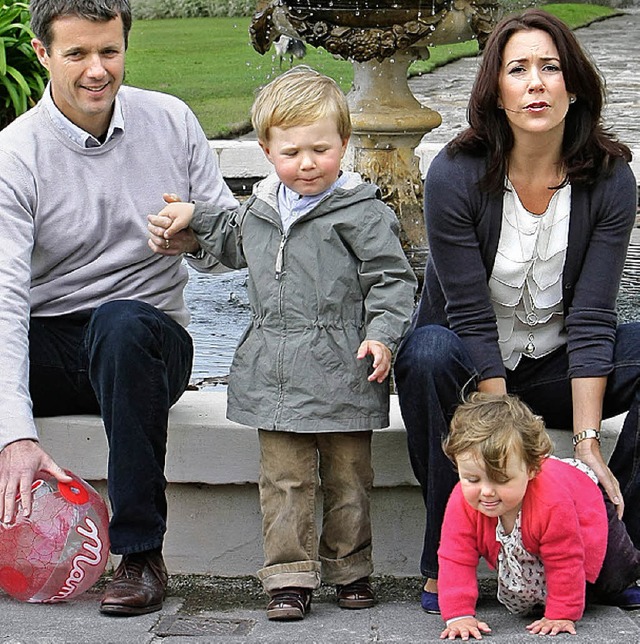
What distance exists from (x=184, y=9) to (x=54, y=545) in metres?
20.7

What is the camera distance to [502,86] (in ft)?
9.41

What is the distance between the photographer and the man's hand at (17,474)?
103 inches

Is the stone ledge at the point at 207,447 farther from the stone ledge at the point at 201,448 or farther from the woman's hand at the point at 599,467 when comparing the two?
the woman's hand at the point at 599,467

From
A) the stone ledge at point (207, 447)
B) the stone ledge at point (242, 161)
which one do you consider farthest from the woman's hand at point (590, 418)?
the stone ledge at point (242, 161)

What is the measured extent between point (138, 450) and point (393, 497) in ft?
2.18

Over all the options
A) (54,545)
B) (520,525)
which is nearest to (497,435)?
(520,525)

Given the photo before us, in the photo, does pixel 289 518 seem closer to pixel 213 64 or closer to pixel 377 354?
pixel 377 354

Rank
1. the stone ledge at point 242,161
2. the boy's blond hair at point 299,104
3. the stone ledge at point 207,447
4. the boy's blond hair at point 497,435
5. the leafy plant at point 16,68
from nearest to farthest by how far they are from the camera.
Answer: the boy's blond hair at point 497,435 < the boy's blond hair at point 299,104 < the stone ledge at point 207,447 < the leafy plant at point 16,68 < the stone ledge at point 242,161

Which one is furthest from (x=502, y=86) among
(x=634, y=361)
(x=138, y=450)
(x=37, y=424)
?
(x=37, y=424)

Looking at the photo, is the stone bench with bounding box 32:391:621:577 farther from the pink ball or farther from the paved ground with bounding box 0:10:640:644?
the pink ball

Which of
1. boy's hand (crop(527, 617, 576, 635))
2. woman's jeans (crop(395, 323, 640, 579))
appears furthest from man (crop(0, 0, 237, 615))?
boy's hand (crop(527, 617, 576, 635))

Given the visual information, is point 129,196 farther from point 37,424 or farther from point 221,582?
point 221,582

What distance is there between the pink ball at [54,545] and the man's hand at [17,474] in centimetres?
3

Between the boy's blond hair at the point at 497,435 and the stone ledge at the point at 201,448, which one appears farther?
the stone ledge at the point at 201,448
